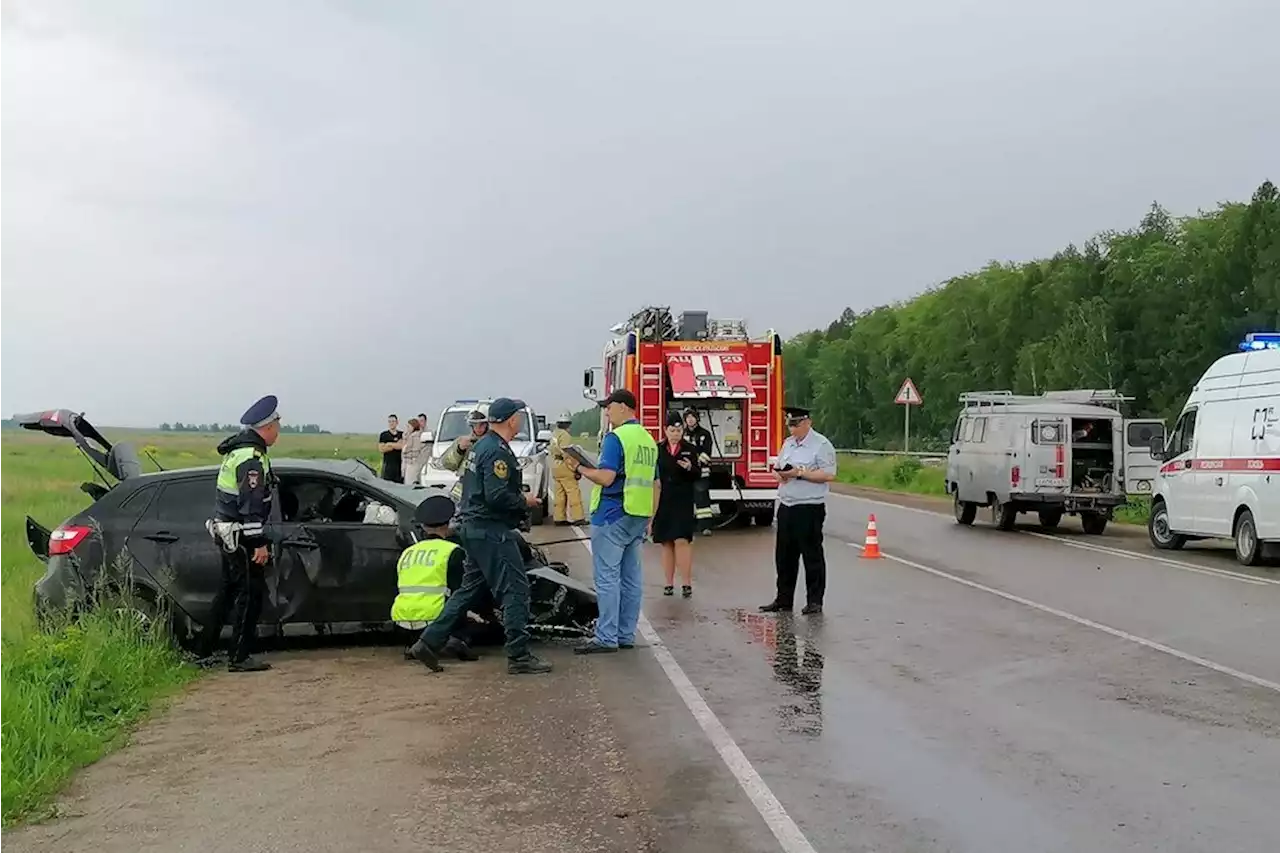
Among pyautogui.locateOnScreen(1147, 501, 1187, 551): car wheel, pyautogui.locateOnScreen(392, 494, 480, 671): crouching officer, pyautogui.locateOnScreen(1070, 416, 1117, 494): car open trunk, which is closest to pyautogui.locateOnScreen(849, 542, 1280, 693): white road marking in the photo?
pyautogui.locateOnScreen(1147, 501, 1187, 551): car wheel

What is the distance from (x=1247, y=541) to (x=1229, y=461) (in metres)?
1.10

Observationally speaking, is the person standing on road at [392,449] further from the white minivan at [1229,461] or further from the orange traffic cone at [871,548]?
the white minivan at [1229,461]

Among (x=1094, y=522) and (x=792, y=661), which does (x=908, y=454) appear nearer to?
(x=1094, y=522)

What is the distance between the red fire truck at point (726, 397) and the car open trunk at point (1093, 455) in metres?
5.38

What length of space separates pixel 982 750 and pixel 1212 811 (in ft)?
4.36

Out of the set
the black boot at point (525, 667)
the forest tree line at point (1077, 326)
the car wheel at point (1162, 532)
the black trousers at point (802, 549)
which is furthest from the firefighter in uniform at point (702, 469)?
the forest tree line at point (1077, 326)

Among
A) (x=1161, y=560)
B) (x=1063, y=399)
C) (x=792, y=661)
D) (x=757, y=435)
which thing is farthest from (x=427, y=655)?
(x=1063, y=399)

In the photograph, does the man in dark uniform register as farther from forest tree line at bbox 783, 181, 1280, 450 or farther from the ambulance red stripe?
forest tree line at bbox 783, 181, 1280, 450

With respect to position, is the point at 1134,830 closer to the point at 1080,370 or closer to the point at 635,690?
the point at 635,690

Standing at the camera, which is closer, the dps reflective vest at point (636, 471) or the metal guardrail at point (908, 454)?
the dps reflective vest at point (636, 471)

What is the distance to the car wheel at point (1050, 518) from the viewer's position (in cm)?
2297

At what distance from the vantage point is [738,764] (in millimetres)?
6516

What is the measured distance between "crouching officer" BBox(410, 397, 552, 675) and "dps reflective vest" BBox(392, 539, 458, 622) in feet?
1.02

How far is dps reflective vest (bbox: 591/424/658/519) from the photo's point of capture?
9.88 metres
